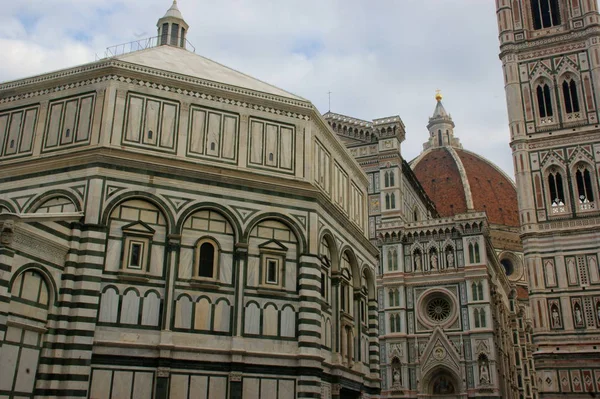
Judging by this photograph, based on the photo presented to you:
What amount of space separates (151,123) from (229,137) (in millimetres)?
2236

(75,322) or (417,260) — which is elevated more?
(417,260)

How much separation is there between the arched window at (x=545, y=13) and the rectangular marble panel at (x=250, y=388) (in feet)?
130

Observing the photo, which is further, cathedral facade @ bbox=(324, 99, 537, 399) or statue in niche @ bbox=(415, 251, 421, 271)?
statue in niche @ bbox=(415, 251, 421, 271)

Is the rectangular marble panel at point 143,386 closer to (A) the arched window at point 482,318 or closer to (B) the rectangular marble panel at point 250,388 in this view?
(B) the rectangular marble panel at point 250,388

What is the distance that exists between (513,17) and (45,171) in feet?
131

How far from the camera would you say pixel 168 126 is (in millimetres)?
18922

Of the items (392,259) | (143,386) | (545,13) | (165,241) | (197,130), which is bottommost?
(143,386)

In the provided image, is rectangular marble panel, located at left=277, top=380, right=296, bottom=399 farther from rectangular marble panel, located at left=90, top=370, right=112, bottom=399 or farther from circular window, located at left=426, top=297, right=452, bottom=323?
circular window, located at left=426, top=297, right=452, bottom=323

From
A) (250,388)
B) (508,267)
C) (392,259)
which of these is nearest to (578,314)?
(392,259)

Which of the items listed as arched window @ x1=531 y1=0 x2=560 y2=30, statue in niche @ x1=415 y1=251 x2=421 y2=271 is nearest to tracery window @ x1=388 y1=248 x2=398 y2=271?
statue in niche @ x1=415 y1=251 x2=421 y2=271

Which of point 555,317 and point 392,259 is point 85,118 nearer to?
point 392,259

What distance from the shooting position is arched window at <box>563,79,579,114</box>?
45.1 metres

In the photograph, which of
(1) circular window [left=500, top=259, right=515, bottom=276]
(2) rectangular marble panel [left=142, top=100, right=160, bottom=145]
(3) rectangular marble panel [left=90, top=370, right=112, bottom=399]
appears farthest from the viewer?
(1) circular window [left=500, top=259, right=515, bottom=276]

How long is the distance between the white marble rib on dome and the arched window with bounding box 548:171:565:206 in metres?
27.3
